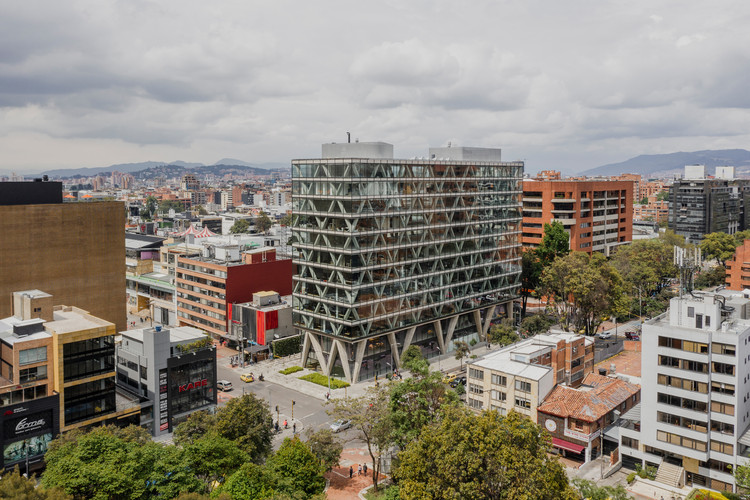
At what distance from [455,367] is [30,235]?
67327 mm

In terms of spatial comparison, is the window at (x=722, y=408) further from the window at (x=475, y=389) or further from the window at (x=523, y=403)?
the window at (x=475, y=389)

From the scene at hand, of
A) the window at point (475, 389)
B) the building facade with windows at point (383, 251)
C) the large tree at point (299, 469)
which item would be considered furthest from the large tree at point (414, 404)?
the building facade with windows at point (383, 251)

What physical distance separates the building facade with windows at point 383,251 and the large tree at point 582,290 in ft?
42.0

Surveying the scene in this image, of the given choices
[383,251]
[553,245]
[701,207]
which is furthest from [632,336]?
[701,207]

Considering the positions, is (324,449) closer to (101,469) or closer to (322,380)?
(101,469)

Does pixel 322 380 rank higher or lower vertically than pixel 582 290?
lower

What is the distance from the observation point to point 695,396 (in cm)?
5425

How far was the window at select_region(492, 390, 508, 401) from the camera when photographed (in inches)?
2616

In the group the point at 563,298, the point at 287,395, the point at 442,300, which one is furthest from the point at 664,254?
the point at 287,395

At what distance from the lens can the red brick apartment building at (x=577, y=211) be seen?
13812 cm

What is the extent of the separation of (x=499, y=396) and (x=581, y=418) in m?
9.70

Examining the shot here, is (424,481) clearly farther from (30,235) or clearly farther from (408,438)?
(30,235)

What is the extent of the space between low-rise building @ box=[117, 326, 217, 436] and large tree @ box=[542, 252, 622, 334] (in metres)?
59.1

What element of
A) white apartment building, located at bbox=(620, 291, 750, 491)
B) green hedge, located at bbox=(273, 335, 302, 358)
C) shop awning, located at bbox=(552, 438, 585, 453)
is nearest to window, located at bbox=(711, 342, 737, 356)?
white apartment building, located at bbox=(620, 291, 750, 491)
